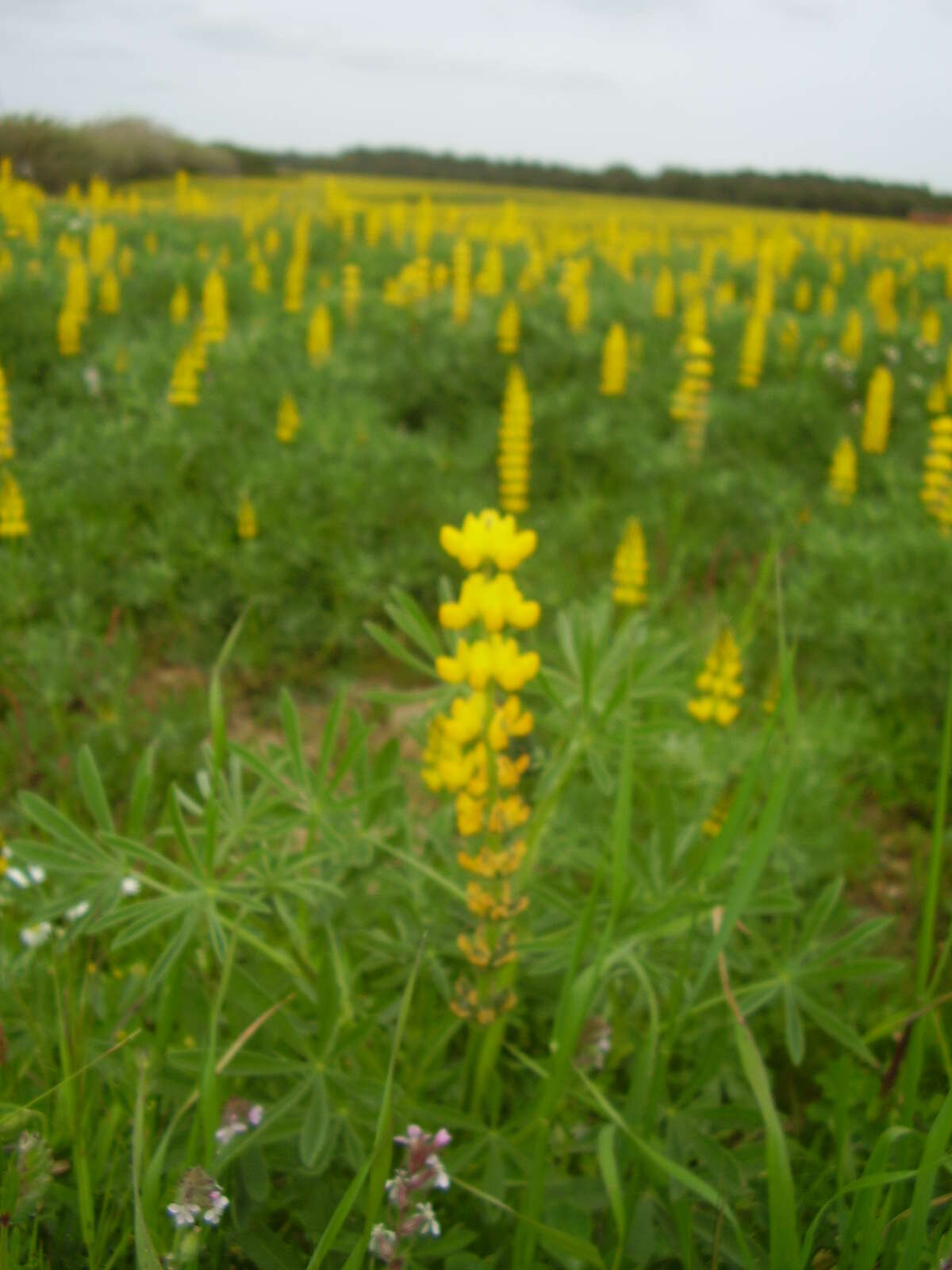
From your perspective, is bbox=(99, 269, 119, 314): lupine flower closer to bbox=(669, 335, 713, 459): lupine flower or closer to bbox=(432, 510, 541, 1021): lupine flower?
bbox=(669, 335, 713, 459): lupine flower

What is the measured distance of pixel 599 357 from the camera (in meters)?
6.56

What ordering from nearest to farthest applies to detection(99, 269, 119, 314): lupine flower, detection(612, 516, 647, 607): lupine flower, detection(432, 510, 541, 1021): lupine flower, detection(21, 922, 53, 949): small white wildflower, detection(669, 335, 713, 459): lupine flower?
detection(432, 510, 541, 1021): lupine flower → detection(21, 922, 53, 949): small white wildflower → detection(612, 516, 647, 607): lupine flower → detection(669, 335, 713, 459): lupine flower → detection(99, 269, 119, 314): lupine flower

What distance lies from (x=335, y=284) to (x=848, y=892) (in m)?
6.43

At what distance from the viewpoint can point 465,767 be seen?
137cm

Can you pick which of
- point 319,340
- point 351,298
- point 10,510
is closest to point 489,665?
point 10,510

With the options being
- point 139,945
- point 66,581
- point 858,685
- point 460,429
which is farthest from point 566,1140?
point 460,429

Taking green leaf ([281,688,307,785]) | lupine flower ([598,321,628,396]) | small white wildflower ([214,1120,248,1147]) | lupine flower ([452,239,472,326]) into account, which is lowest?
small white wildflower ([214,1120,248,1147])

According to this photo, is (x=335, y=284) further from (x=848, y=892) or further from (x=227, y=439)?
(x=848, y=892)

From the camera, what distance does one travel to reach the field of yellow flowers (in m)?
1.36

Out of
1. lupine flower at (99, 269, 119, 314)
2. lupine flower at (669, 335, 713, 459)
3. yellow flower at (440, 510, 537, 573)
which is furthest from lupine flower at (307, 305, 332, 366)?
yellow flower at (440, 510, 537, 573)

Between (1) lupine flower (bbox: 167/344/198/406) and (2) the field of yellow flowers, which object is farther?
(1) lupine flower (bbox: 167/344/198/406)

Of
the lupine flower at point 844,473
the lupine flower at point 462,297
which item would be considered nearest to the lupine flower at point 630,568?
the lupine flower at point 844,473

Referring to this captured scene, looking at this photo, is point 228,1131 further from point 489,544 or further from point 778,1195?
point 489,544

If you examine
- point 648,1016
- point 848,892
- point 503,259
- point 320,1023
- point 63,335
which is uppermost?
point 503,259
